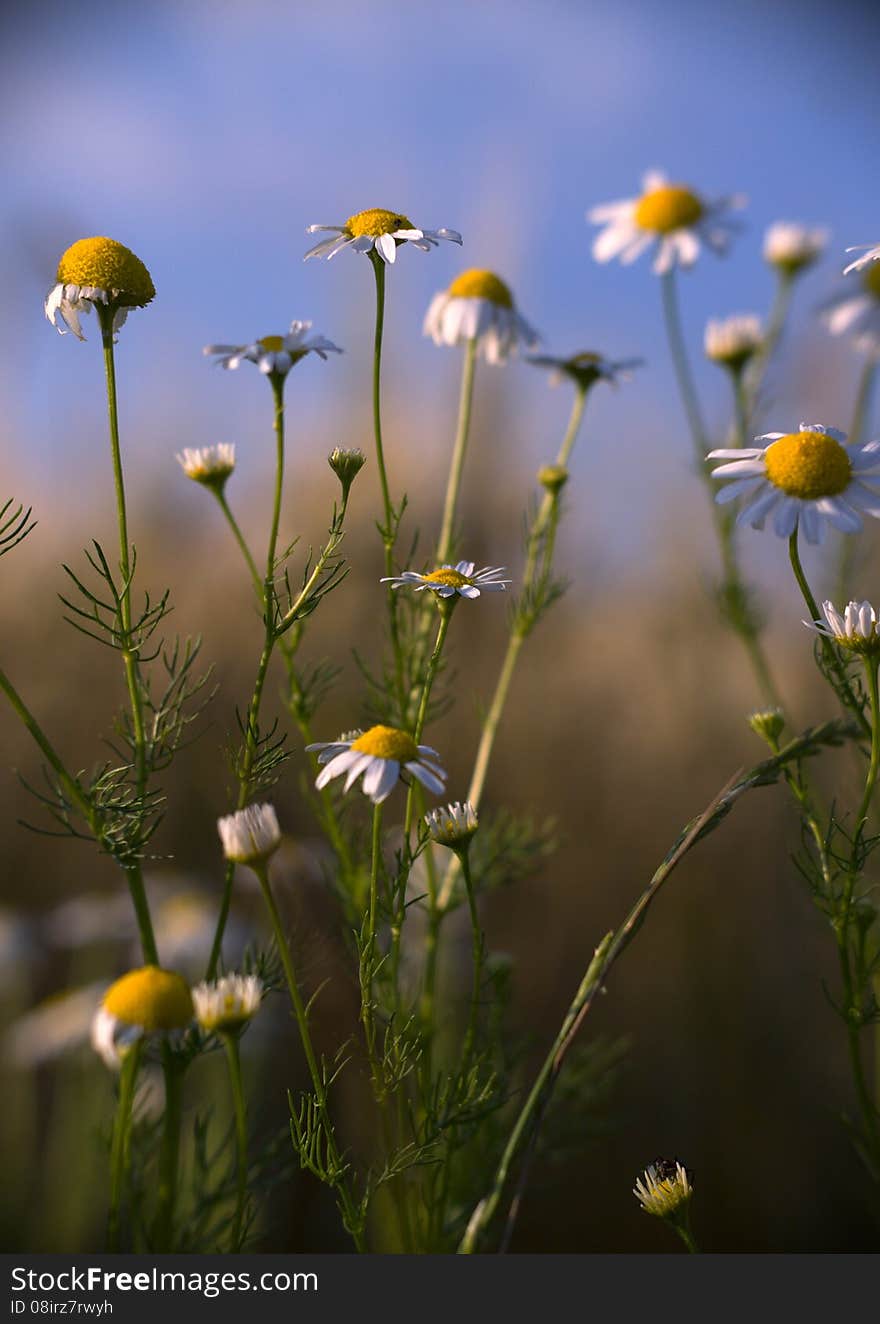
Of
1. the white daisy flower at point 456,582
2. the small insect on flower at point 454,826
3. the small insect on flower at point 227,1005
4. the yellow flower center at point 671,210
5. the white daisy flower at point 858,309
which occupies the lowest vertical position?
the small insect on flower at point 227,1005

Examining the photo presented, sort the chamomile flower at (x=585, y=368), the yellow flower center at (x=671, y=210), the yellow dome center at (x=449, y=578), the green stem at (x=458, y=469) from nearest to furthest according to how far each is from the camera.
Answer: the yellow dome center at (x=449, y=578)
the green stem at (x=458, y=469)
the chamomile flower at (x=585, y=368)
the yellow flower center at (x=671, y=210)

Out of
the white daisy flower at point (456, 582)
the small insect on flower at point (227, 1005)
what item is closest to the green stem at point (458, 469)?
the white daisy flower at point (456, 582)

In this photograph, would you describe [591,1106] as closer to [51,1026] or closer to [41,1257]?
[51,1026]

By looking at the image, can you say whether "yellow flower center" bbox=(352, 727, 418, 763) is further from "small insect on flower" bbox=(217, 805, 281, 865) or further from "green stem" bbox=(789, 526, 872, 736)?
"green stem" bbox=(789, 526, 872, 736)

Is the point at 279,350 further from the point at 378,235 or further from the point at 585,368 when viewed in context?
the point at 585,368

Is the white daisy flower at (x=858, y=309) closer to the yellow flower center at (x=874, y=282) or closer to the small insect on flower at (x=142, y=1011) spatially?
the yellow flower center at (x=874, y=282)
